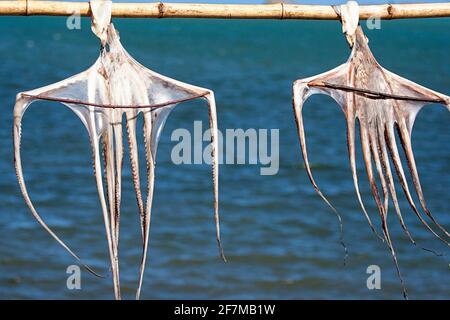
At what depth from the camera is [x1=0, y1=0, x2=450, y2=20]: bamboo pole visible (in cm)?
309

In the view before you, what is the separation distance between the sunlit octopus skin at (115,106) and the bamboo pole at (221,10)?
0.09 m

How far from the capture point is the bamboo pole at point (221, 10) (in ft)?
10.1

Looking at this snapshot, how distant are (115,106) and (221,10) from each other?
19.6 inches

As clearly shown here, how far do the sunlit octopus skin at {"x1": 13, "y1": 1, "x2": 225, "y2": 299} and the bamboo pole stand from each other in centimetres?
9

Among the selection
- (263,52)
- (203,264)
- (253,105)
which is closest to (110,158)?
(203,264)

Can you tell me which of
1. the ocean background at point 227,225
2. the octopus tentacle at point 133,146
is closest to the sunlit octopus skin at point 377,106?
the octopus tentacle at point 133,146

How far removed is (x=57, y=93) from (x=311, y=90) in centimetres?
85

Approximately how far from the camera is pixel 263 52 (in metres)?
72.9

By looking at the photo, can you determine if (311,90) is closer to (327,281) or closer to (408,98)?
(408,98)

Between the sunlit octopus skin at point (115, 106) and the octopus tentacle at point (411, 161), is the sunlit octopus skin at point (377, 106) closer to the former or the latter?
the octopus tentacle at point (411, 161)

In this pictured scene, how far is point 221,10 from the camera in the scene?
10.5ft

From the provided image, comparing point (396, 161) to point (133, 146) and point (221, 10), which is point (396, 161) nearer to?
point (221, 10)

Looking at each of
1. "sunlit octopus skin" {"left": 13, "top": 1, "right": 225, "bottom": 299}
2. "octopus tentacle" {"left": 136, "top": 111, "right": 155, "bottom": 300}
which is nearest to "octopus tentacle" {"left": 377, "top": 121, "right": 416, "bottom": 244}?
"sunlit octopus skin" {"left": 13, "top": 1, "right": 225, "bottom": 299}

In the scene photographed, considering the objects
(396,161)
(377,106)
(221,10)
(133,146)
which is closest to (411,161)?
(396,161)
